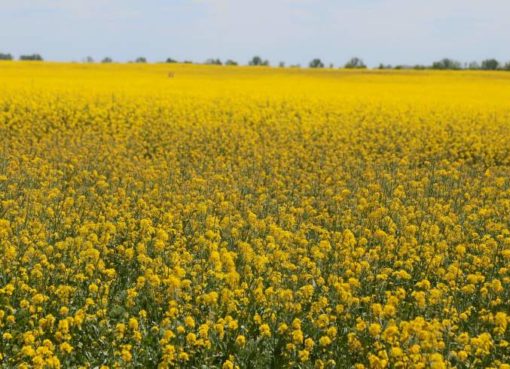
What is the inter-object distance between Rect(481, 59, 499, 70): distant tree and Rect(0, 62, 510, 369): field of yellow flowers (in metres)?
54.1

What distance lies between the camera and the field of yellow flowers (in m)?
5.96

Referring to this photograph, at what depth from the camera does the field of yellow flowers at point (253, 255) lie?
596 cm

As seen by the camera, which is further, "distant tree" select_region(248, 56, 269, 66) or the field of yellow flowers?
"distant tree" select_region(248, 56, 269, 66)

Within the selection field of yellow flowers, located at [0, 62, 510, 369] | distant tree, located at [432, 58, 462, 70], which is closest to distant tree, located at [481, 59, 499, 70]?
distant tree, located at [432, 58, 462, 70]

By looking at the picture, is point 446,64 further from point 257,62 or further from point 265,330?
point 265,330

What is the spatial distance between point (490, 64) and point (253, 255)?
6743cm

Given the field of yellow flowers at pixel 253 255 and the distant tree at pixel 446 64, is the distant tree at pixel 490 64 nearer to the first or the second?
the distant tree at pixel 446 64

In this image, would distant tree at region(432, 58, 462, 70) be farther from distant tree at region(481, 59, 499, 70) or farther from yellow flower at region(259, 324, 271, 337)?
yellow flower at region(259, 324, 271, 337)

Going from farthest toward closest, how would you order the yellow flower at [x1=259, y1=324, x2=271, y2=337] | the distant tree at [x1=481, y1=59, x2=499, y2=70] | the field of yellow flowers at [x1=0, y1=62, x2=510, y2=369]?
the distant tree at [x1=481, y1=59, x2=499, y2=70] → the field of yellow flowers at [x1=0, y1=62, x2=510, y2=369] → the yellow flower at [x1=259, y1=324, x2=271, y2=337]

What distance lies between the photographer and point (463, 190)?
1235cm

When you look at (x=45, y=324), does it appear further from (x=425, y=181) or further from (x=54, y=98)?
(x=54, y=98)

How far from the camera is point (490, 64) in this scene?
7044 cm

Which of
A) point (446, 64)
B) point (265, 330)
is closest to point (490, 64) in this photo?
point (446, 64)

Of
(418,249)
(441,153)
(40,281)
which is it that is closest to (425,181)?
(418,249)
